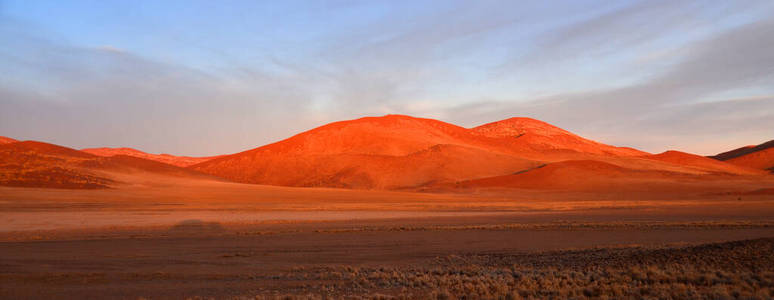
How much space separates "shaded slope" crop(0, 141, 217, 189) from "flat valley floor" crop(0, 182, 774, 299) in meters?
25.0

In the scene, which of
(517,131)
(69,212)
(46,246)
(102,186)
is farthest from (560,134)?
(46,246)

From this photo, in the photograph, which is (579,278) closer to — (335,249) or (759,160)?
(335,249)

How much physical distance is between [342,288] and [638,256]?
24.6 feet

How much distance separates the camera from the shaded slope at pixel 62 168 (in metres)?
54.3

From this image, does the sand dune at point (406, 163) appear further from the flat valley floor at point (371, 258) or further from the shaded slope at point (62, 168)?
the flat valley floor at point (371, 258)

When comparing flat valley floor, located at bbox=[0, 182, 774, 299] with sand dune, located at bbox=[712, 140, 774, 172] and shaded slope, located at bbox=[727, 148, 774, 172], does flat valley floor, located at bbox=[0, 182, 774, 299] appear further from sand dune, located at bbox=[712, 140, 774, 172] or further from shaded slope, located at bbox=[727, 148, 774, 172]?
shaded slope, located at bbox=[727, 148, 774, 172]

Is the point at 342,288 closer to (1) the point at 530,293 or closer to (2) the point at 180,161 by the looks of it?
(1) the point at 530,293

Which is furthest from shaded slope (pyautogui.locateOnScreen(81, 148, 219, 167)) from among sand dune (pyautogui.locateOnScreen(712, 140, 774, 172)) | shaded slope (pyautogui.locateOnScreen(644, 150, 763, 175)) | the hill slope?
sand dune (pyautogui.locateOnScreen(712, 140, 774, 172))

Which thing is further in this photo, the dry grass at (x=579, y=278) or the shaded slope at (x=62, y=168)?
the shaded slope at (x=62, y=168)

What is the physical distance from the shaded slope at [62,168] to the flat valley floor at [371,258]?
2502cm

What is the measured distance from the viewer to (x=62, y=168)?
59.4m

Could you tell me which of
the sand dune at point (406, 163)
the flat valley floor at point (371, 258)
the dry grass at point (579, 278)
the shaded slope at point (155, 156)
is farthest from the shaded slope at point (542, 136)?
the dry grass at point (579, 278)

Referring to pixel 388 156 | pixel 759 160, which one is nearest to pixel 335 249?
pixel 388 156

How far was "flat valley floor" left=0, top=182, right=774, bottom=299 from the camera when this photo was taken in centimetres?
1031
